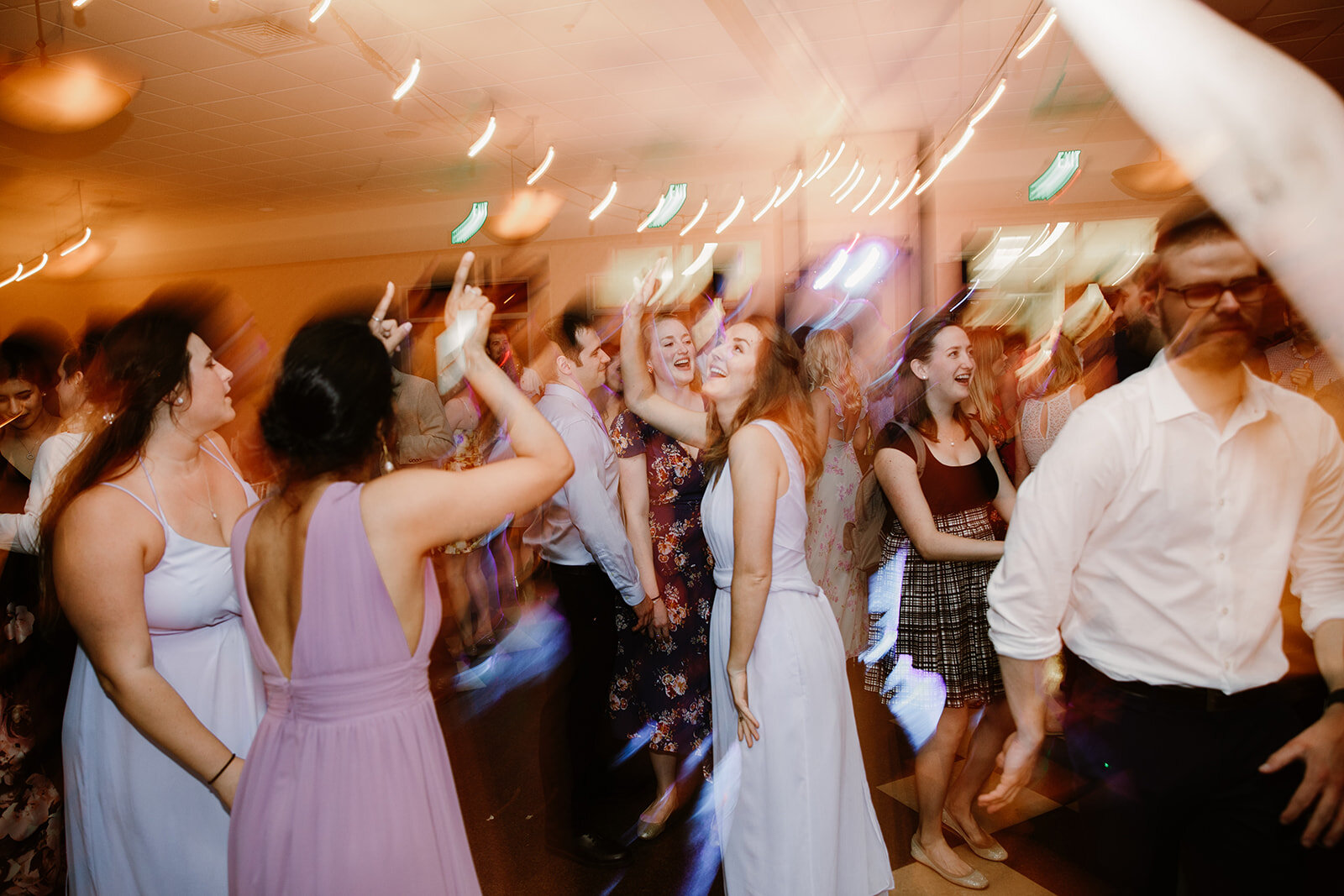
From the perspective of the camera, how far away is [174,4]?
4.59m

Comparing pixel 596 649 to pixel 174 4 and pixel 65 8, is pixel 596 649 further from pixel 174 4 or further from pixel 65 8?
pixel 65 8

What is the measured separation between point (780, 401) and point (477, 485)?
3.32ft

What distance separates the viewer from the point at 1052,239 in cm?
802

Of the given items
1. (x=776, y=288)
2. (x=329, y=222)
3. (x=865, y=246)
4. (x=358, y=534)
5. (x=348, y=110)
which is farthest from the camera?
(x=329, y=222)

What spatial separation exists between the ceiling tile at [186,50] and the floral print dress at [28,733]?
4.43 m

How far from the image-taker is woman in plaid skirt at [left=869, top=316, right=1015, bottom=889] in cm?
242

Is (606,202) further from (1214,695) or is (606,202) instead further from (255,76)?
(1214,695)

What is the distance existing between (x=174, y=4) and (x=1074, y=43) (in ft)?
19.0

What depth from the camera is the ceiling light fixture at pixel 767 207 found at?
8203mm

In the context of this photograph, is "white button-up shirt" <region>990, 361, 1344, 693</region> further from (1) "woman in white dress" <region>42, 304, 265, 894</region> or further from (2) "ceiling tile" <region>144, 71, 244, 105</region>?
(2) "ceiling tile" <region>144, 71, 244, 105</region>

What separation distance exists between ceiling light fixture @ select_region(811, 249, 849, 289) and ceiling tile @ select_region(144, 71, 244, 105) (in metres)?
5.54

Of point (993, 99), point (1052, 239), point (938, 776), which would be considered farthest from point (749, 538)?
point (1052, 239)

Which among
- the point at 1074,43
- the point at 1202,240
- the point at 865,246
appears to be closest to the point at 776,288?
the point at 865,246

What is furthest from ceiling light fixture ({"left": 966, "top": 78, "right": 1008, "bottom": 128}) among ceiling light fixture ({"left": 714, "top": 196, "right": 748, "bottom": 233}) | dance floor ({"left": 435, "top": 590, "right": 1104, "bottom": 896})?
dance floor ({"left": 435, "top": 590, "right": 1104, "bottom": 896})
